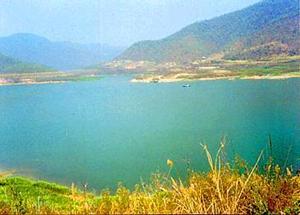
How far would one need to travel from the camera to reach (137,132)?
28.6 meters

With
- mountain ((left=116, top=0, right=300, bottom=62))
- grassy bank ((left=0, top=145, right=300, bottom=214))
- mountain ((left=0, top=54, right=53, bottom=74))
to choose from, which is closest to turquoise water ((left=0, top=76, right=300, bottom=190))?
grassy bank ((left=0, top=145, right=300, bottom=214))

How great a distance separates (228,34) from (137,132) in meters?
149

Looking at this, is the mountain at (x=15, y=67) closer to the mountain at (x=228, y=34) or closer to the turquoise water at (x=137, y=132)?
the mountain at (x=228, y=34)

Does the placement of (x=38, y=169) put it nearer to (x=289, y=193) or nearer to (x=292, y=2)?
(x=289, y=193)

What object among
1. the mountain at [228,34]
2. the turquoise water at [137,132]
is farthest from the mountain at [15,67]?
the turquoise water at [137,132]

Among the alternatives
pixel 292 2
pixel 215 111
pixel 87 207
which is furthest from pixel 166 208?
pixel 292 2

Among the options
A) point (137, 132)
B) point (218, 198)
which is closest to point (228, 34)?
point (137, 132)

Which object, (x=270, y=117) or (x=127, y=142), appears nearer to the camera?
Answer: (x=127, y=142)

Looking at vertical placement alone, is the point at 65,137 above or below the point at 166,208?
below

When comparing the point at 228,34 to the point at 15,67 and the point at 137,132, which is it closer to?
Answer: the point at 15,67

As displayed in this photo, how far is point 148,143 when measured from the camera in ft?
79.5

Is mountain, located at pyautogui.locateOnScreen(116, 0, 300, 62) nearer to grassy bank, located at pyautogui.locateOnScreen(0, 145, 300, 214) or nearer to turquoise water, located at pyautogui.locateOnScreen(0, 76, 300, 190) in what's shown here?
turquoise water, located at pyautogui.locateOnScreen(0, 76, 300, 190)

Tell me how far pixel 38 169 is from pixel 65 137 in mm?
8407

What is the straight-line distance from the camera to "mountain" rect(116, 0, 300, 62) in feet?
420
